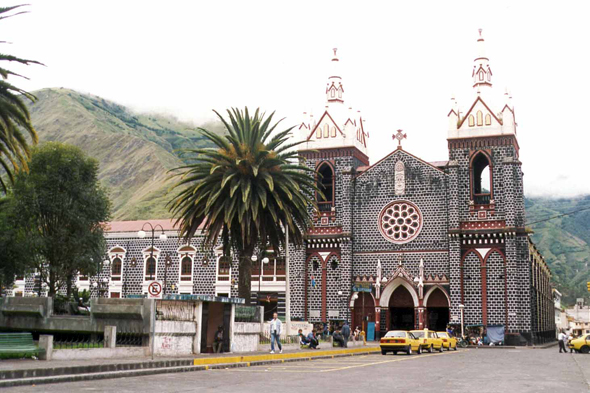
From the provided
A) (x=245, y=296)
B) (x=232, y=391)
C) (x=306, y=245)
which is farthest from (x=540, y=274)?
(x=232, y=391)

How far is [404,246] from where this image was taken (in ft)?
175

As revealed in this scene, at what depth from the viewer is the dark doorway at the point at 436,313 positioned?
172 ft

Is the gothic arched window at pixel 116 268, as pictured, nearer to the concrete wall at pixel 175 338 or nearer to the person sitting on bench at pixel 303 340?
the person sitting on bench at pixel 303 340

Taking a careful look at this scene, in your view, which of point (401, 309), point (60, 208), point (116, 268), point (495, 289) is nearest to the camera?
point (60, 208)

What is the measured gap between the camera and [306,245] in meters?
56.3

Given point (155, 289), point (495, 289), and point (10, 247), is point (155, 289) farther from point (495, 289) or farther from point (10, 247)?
point (495, 289)

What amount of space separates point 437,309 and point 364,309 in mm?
5848

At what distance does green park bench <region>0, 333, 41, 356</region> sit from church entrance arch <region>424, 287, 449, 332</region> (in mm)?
36007

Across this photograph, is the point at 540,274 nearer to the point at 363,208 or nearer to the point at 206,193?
the point at 363,208

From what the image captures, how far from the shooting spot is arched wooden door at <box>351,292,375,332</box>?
176 feet

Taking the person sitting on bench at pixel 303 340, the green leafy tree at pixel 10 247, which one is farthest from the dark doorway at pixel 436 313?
the green leafy tree at pixel 10 247

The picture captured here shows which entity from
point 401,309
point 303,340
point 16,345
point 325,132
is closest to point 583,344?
point 401,309

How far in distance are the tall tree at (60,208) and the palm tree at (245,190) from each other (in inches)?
388

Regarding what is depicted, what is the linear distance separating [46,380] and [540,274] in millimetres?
54917
